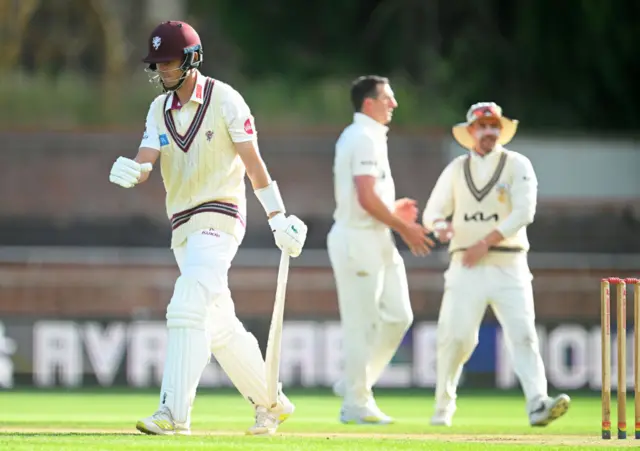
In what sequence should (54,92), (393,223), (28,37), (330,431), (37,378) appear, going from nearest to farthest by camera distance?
(330,431) → (393,223) → (37,378) → (54,92) → (28,37)

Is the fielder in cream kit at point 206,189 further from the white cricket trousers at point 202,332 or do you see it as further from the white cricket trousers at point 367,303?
the white cricket trousers at point 367,303

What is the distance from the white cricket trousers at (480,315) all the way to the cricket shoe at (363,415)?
0.42 meters

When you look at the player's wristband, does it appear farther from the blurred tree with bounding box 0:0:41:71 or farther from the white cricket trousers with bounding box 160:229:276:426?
the blurred tree with bounding box 0:0:41:71

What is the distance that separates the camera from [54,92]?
80.0 feet

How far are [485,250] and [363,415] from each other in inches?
52.6

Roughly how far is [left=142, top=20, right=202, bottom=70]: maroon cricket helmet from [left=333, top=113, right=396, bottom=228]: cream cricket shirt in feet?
7.64

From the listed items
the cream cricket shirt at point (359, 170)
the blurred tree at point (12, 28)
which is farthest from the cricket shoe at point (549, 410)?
the blurred tree at point (12, 28)

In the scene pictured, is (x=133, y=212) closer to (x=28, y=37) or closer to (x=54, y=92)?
(x=54, y=92)

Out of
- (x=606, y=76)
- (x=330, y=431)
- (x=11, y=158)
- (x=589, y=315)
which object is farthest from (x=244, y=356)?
(x=606, y=76)

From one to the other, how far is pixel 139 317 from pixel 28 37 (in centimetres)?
1217

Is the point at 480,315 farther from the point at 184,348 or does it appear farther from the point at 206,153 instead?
the point at 184,348

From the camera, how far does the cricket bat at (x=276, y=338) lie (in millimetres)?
8625

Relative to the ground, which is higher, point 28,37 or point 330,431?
point 28,37

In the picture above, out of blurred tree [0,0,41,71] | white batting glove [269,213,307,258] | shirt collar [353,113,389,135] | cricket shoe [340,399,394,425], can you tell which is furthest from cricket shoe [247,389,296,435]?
blurred tree [0,0,41,71]
